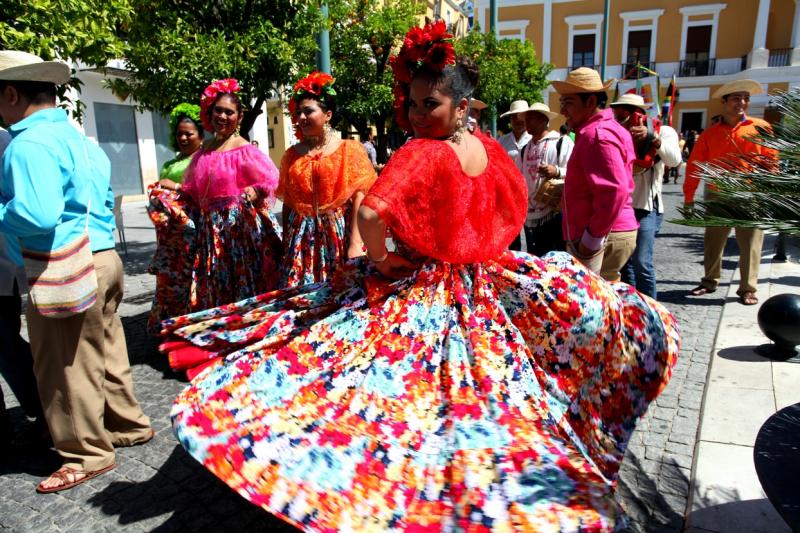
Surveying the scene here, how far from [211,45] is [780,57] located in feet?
124

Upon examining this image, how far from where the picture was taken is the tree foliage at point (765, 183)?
1.81 meters

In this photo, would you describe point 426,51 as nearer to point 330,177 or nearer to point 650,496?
point 330,177

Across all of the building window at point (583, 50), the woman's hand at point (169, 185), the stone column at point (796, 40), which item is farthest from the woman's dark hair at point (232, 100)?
the stone column at point (796, 40)

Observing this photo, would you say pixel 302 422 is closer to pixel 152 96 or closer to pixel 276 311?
pixel 276 311

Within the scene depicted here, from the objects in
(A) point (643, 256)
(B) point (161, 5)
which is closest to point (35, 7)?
(B) point (161, 5)

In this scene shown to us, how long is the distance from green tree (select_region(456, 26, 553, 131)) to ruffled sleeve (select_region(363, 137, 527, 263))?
1047 centimetres

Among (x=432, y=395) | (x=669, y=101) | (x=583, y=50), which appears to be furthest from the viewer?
(x=583, y=50)

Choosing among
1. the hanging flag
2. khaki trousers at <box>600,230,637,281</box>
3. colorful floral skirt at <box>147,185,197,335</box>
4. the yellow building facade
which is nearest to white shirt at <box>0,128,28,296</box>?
colorful floral skirt at <box>147,185,197,335</box>

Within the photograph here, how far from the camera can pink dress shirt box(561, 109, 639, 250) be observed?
3.62m

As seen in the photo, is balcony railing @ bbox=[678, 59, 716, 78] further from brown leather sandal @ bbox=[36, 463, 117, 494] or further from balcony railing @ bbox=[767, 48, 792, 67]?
brown leather sandal @ bbox=[36, 463, 117, 494]

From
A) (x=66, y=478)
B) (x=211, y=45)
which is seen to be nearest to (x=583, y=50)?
(x=211, y=45)

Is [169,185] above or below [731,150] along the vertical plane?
below

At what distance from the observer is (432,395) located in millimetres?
2174

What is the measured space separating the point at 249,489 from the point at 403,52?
1.81 meters
